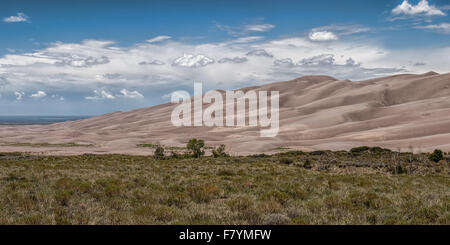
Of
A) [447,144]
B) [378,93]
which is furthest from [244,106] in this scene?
[447,144]

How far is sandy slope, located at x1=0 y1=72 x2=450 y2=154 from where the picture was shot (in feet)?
254

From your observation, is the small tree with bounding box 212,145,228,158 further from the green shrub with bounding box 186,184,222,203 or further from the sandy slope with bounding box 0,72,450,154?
the green shrub with bounding box 186,184,222,203

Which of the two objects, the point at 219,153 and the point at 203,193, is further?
the point at 219,153

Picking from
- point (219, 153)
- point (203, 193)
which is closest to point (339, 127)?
point (219, 153)

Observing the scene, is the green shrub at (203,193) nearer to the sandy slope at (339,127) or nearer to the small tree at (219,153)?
the small tree at (219,153)

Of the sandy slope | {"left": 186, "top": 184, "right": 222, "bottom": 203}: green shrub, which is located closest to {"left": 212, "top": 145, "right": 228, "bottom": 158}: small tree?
the sandy slope

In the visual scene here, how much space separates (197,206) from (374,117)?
120 meters

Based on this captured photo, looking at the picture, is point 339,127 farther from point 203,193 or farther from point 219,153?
point 203,193

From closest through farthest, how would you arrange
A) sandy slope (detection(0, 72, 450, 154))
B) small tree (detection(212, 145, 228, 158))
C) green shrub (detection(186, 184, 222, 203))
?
green shrub (detection(186, 184, 222, 203)) → small tree (detection(212, 145, 228, 158)) → sandy slope (detection(0, 72, 450, 154))

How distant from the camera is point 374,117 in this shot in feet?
388

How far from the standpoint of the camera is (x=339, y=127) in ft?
349

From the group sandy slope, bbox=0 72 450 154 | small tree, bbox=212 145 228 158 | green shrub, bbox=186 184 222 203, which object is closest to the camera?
green shrub, bbox=186 184 222 203
